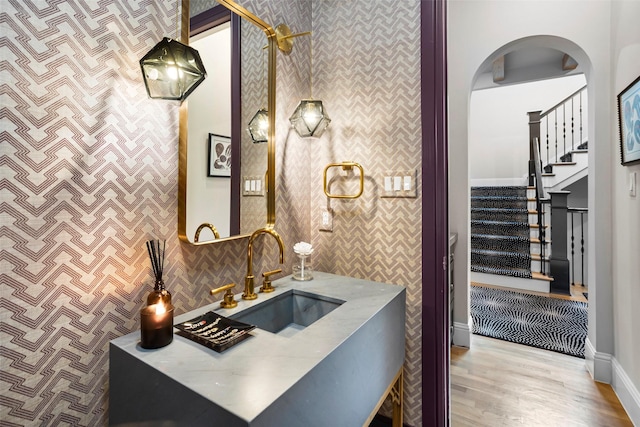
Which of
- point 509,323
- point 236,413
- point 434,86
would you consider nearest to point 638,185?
point 434,86

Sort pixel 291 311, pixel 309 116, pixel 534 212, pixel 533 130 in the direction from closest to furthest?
1. pixel 291 311
2. pixel 309 116
3. pixel 534 212
4. pixel 533 130

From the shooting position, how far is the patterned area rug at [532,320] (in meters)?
2.76

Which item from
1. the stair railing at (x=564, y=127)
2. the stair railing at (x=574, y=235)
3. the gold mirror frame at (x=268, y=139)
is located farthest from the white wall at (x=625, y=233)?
the stair railing at (x=564, y=127)

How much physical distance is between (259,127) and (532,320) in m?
3.40

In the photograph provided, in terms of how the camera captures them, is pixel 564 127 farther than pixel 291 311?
Yes

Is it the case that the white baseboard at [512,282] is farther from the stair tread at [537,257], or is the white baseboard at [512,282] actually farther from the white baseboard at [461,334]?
the white baseboard at [461,334]

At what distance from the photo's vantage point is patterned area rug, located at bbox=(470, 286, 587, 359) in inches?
109

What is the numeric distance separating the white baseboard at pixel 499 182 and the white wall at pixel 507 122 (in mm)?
62

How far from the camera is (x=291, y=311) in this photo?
4.77 feet

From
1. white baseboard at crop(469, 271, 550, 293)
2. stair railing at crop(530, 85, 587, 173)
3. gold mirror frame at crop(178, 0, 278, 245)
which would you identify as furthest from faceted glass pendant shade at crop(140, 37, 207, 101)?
stair railing at crop(530, 85, 587, 173)

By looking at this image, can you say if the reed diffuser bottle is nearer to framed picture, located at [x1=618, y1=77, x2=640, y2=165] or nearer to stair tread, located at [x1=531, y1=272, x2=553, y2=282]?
framed picture, located at [x1=618, y1=77, x2=640, y2=165]

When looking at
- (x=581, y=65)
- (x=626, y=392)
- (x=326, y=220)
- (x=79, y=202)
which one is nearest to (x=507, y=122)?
(x=581, y=65)

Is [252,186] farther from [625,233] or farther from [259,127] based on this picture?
[625,233]

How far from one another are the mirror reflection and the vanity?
362 mm
